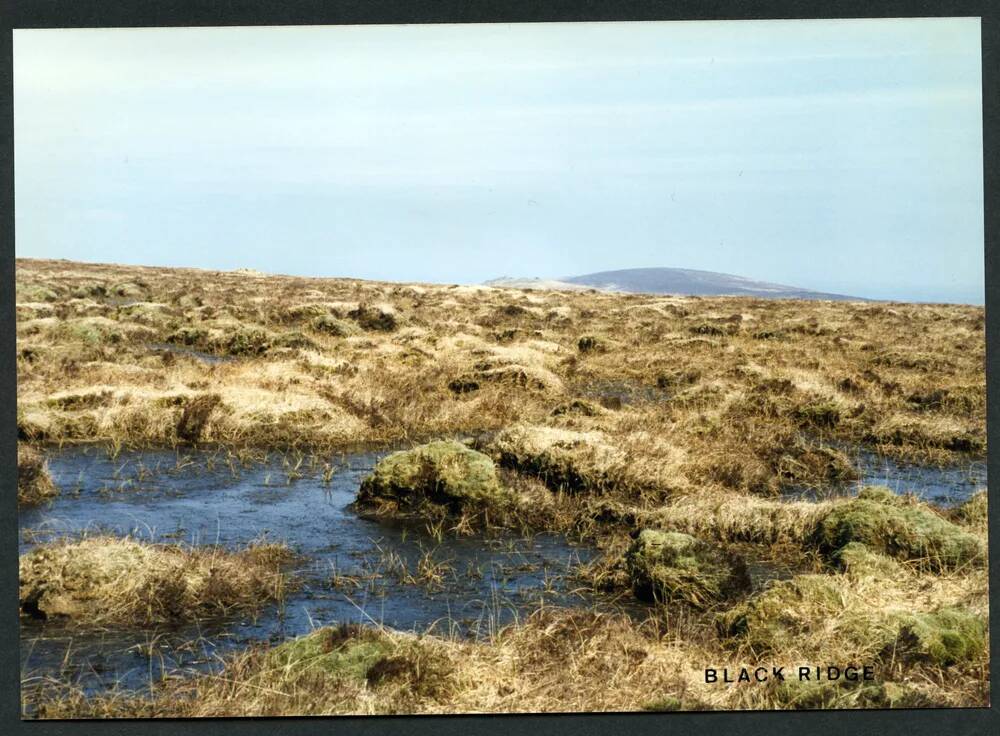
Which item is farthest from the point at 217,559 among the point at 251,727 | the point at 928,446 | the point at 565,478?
the point at 928,446

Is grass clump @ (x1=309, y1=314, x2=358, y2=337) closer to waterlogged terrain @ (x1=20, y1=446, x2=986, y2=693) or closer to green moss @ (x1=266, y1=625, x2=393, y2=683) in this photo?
waterlogged terrain @ (x1=20, y1=446, x2=986, y2=693)

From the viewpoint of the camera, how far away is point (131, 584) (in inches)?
386

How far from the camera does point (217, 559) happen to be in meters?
10.5

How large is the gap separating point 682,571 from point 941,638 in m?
2.51

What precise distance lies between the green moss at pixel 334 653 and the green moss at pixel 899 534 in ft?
17.9

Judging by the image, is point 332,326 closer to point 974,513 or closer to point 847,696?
point 974,513

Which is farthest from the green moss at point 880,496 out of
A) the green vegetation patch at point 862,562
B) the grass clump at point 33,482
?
the grass clump at point 33,482

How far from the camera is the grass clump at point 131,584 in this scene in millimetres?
9656

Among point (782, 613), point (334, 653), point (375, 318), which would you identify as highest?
point (375, 318)

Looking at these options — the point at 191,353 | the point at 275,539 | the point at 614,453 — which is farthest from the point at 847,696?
the point at 191,353

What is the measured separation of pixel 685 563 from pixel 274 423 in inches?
315

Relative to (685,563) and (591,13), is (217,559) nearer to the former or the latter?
(685,563)

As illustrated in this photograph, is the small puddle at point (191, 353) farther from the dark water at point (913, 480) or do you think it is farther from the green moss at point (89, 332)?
the dark water at point (913, 480)

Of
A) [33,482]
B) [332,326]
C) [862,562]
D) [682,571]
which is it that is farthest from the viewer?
[332,326]
